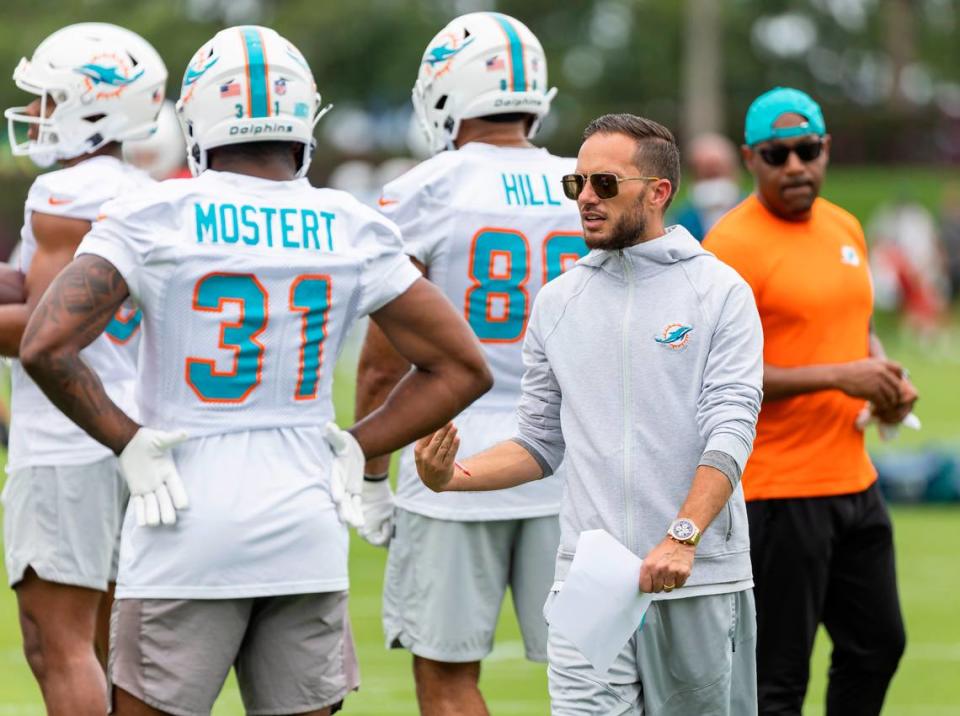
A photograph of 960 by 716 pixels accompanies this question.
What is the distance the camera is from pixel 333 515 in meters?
4.86

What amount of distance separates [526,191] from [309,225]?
4.91 ft

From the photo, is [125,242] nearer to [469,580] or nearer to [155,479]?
[155,479]

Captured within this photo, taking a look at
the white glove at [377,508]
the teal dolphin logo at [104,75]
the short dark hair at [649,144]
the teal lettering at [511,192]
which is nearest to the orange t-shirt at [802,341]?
the teal lettering at [511,192]

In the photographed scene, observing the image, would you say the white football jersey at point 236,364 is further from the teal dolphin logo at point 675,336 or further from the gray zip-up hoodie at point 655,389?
the teal dolphin logo at point 675,336

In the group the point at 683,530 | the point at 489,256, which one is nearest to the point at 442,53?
the point at 489,256

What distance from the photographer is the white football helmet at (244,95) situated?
16.0 feet

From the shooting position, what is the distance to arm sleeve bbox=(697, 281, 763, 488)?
4730 mm

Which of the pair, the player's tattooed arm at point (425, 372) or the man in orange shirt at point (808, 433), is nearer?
the player's tattooed arm at point (425, 372)

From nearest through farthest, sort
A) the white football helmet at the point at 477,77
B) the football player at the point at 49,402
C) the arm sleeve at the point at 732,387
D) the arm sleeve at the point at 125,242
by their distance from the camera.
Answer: the arm sleeve at the point at 125,242 → the arm sleeve at the point at 732,387 → the football player at the point at 49,402 → the white football helmet at the point at 477,77

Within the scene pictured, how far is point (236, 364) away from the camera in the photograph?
15.5 ft

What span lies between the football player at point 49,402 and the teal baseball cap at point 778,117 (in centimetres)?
196

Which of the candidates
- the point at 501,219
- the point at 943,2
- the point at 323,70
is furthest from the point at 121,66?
the point at 943,2

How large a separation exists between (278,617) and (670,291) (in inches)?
49.4

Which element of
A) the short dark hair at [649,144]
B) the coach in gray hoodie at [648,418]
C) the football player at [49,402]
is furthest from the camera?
the football player at [49,402]
